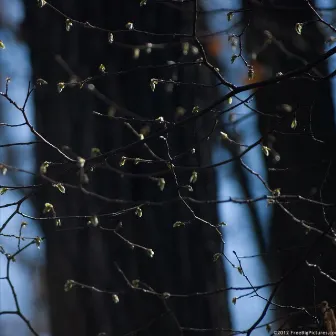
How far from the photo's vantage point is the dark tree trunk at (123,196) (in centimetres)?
392

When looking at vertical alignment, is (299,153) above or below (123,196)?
above

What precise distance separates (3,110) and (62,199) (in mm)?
4228

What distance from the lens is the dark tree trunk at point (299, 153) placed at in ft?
11.7

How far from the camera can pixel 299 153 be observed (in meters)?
4.25

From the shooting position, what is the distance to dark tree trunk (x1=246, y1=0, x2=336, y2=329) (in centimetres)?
358

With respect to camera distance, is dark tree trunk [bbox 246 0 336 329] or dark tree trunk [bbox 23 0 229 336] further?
dark tree trunk [bbox 23 0 229 336]

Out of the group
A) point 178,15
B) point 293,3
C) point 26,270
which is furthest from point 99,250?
point 26,270

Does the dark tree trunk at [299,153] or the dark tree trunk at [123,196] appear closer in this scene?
the dark tree trunk at [299,153]

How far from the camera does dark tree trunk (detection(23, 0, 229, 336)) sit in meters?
3.92

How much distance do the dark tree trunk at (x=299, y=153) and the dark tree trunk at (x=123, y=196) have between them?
14.6 inches

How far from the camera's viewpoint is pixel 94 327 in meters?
3.96

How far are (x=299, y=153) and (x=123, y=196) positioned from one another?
92cm

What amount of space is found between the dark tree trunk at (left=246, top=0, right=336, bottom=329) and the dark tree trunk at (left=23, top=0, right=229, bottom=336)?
0.37 metres

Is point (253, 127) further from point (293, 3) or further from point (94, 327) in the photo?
point (94, 327)
